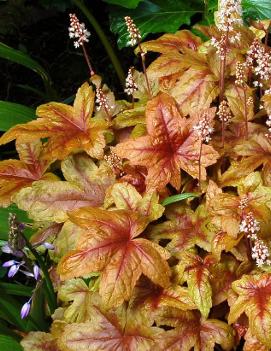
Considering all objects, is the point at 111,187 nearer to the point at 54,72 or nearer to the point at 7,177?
the point at 7,177

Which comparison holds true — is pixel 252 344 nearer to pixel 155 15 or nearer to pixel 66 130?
pixel 66 130

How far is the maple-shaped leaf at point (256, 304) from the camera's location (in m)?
1.08

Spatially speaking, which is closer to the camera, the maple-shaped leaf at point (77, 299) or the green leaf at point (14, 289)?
the maple-shaped leaf at point (77, 299)

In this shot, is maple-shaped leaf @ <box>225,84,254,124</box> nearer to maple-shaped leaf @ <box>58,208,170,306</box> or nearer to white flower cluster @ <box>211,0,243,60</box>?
white flower cluster @ <box>211,0,243,60</box>

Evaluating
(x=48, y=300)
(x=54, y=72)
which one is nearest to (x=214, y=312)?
(x=48, y=300)

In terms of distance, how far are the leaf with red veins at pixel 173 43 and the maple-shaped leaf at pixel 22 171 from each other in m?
0.40

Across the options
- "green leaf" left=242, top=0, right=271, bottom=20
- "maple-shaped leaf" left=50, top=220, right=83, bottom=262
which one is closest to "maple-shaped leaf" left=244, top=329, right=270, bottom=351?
"maple-shaped leaf" left=50, top=220, right=83, bottom=262

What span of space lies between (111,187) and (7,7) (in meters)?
1.51

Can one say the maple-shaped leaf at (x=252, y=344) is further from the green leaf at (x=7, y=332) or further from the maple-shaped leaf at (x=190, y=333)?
the green leaf at (x=7, y=332)

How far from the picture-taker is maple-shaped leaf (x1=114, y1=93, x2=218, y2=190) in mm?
1295

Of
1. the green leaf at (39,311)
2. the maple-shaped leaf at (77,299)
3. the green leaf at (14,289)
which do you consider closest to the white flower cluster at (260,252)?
the maple-shaped leaf at (77,299)

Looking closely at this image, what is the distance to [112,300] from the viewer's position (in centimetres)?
112

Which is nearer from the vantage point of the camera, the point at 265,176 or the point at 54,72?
the point at 265,176

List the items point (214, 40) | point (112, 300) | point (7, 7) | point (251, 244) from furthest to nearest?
point (7, 7), point (214, 40), point (251, 244), point (112, 300)
